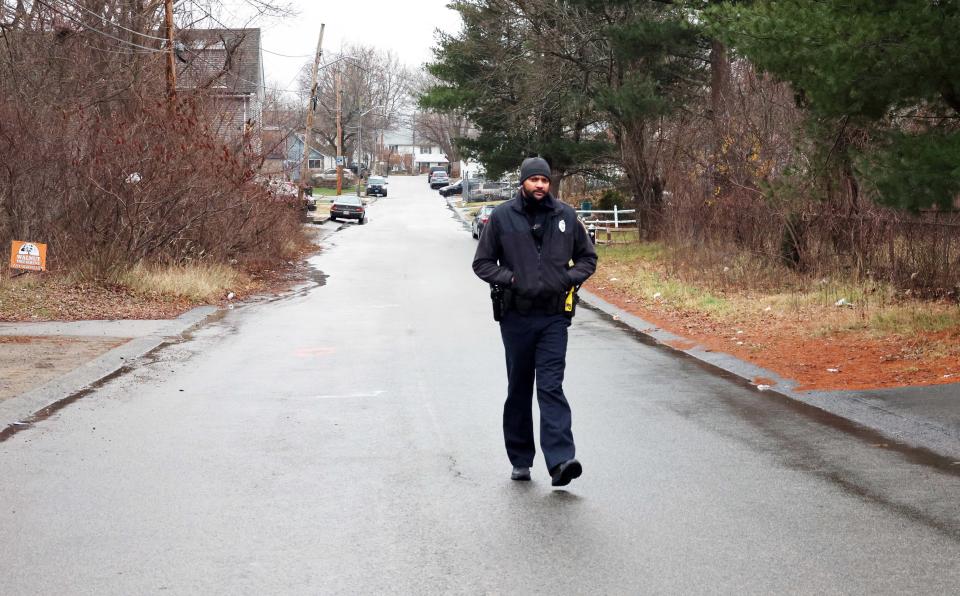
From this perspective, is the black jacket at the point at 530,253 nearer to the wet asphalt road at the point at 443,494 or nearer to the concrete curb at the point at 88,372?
the wet asphalt road at the point at 443,494

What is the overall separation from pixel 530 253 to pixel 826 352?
7.36 metres

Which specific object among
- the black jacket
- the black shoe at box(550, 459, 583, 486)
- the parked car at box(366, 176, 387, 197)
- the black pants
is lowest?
the black shoe at box(550, 459, 583, 486)

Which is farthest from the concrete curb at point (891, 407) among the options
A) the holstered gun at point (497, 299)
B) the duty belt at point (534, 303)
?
the holstered gun at point (497, 299)

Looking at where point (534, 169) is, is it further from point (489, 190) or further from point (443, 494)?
point (489, 190)

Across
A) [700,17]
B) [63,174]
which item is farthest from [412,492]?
[63,174]

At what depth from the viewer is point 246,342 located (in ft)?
50.2

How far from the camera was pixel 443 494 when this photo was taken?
6.93 metres

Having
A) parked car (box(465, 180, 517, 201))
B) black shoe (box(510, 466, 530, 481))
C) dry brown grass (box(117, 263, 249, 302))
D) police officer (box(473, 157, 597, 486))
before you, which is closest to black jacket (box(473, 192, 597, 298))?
police officer (box(473, 157, 597, 486))

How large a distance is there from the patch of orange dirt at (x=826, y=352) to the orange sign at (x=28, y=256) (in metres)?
9.89

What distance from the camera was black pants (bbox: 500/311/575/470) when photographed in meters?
6.99

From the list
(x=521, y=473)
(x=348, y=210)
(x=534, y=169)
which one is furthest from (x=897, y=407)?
(x=348, y=210)

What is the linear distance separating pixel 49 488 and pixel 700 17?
31.4ft

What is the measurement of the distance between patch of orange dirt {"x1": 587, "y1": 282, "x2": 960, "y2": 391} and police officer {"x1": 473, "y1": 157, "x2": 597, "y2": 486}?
475 cm

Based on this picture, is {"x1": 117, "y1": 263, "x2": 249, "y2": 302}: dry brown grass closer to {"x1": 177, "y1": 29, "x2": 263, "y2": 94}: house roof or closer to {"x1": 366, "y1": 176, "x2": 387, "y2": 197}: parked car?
{"x1": 177, "y1": 29, "x2": 263, "y2": 94}: house roof
